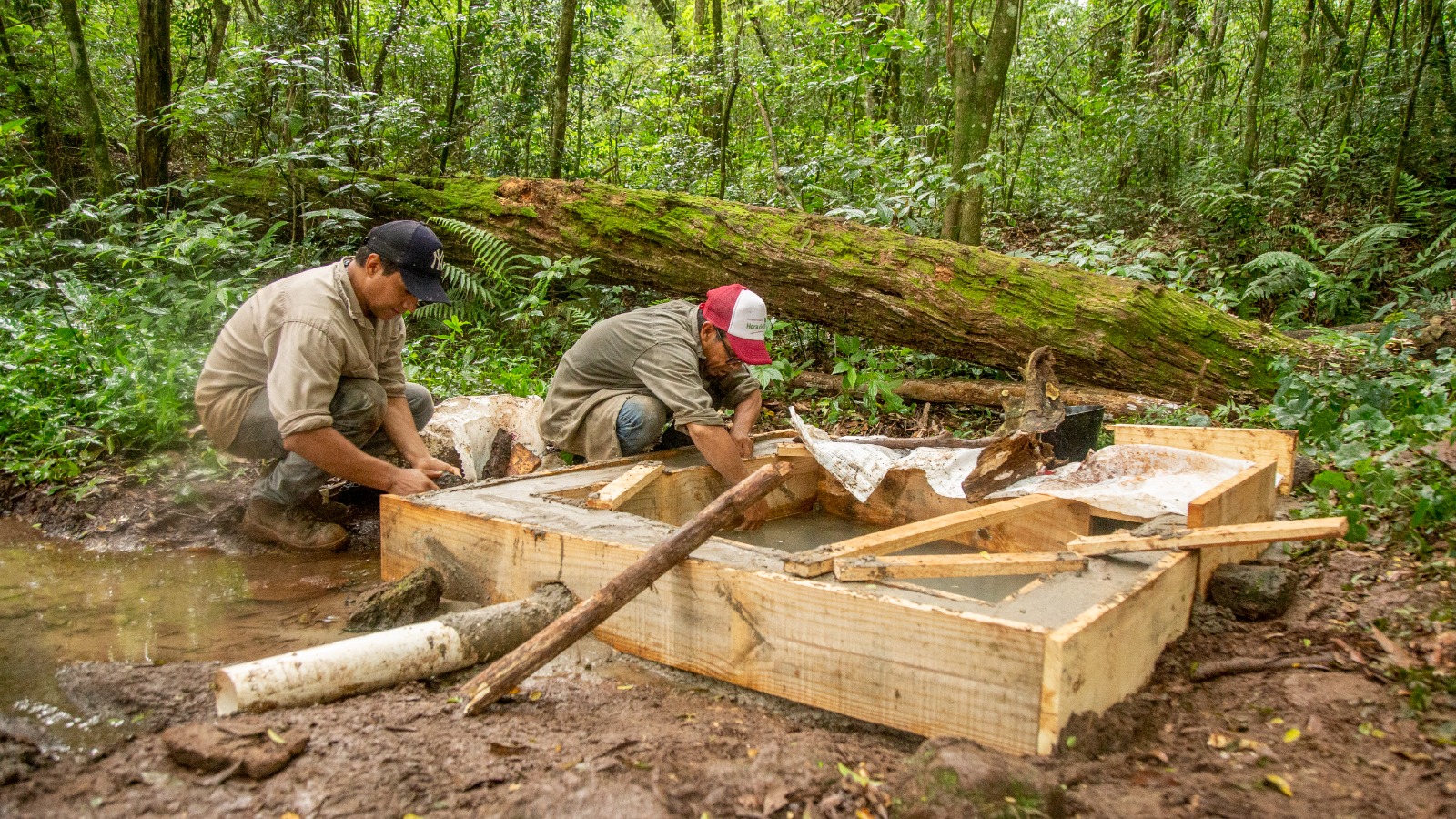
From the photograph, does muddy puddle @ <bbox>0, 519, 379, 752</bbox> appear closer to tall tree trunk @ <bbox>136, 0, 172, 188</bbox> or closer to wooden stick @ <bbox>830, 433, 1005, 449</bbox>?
wooden stick @ <bbox>830, 433, 1005, 449</bbox>

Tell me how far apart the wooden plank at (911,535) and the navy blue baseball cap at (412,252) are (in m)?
1.86

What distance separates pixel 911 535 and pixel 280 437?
271 centimetres

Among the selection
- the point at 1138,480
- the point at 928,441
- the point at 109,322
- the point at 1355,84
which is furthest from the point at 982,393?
the point at 1355,84

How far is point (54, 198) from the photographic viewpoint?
25.5ft

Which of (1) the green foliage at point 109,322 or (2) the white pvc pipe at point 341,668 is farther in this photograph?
(1) the green foliage at point 109,322

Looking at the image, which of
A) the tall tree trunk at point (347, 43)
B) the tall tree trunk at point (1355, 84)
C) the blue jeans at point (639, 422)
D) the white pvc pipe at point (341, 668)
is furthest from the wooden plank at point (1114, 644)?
the tall tree trunk at point (347, 43)

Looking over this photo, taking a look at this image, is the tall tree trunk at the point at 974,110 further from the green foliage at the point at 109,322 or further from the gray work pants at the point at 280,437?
the green foliage at the point at 109,322

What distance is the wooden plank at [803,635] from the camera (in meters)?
1.81

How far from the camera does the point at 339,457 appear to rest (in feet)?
10.4

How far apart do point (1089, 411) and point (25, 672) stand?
3999 mm

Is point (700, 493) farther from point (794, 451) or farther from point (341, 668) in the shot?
point (341, 668)

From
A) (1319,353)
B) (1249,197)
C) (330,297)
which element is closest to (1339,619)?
(1319,353)

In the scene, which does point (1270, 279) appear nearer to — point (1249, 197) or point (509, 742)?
point (1249, 197)

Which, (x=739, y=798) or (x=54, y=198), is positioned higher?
(x=54, y=198)
